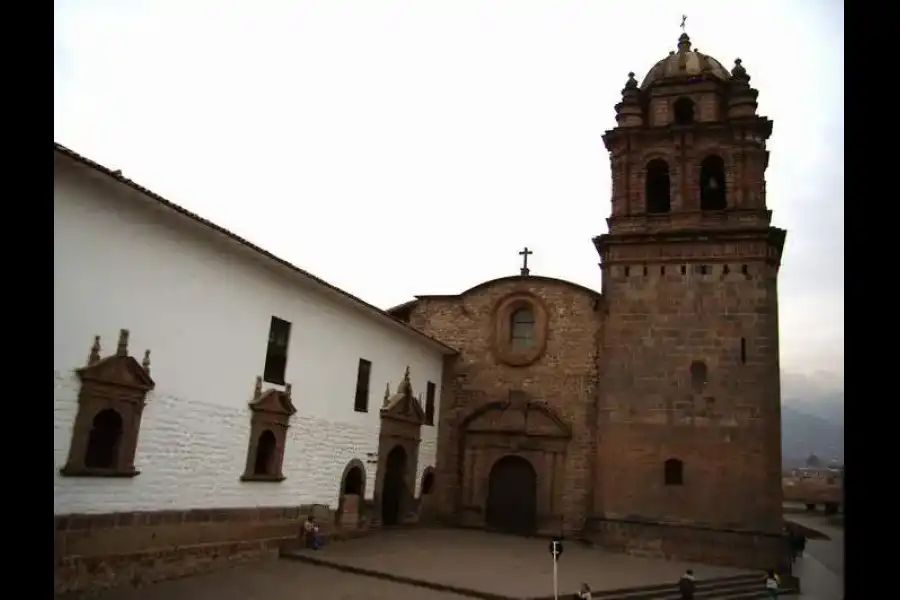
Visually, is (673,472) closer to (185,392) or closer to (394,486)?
(394,486)

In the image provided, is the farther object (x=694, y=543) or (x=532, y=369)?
(x=532, y=369)

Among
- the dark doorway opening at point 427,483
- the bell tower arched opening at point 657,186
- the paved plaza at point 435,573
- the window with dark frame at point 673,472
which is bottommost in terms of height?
the paved plaza at point 435,573

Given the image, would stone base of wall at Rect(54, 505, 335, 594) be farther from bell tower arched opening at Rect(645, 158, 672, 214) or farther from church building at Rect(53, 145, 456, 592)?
bell tower arched opening at Rect(645, 158, 672, 214)

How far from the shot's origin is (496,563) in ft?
48.5

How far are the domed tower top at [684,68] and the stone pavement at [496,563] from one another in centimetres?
1496

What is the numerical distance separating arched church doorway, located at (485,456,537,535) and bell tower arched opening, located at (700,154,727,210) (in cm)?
1016

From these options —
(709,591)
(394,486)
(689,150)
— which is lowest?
(709,591)

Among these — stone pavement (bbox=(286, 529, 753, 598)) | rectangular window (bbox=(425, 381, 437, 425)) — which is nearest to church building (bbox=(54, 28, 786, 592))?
rectangular window (bbox=(425, 381, 437, 425))

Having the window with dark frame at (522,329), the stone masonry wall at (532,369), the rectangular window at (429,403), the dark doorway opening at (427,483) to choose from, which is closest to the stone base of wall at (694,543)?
the stone masonry wall at (532,369)

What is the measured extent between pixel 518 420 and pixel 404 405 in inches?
154

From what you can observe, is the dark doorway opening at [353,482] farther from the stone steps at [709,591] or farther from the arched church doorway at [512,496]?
the stone steps at [709,591]

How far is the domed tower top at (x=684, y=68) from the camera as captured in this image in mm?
21453

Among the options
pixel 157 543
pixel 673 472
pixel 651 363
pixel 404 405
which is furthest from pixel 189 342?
pixel 673 472
